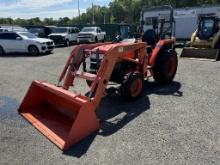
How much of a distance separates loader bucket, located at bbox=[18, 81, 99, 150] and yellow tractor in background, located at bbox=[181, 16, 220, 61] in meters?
9.80

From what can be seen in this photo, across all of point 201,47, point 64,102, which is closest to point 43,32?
point 201,47

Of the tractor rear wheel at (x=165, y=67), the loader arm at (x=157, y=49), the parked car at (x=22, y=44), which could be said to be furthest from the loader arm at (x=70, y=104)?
the parked car at (x=22, y=44)

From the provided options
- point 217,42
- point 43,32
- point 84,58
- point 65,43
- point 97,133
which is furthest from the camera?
point 43,32

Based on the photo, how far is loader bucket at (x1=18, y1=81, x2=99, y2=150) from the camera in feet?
16.3

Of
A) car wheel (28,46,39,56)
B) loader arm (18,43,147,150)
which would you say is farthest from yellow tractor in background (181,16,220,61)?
car wheel (28,46,39,56)

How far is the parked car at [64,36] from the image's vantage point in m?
25.4

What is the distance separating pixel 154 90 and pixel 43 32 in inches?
876

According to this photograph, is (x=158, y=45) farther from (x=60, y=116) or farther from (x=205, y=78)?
(x=60, y=116)

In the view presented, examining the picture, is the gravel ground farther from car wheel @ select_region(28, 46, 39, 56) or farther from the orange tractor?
car wheel @ select_region(28, 46, 39, 56)

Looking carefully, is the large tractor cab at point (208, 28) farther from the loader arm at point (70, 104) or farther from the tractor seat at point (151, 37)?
the loader arm at point (70, 104)

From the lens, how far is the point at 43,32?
28375 millimetres

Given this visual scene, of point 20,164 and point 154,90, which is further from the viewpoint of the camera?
point 154,90

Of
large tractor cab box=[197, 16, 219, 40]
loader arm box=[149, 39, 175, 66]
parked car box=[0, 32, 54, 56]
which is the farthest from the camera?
parked car box=[0, 32, 54, 56]

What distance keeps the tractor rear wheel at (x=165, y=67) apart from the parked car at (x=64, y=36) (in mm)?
17651
